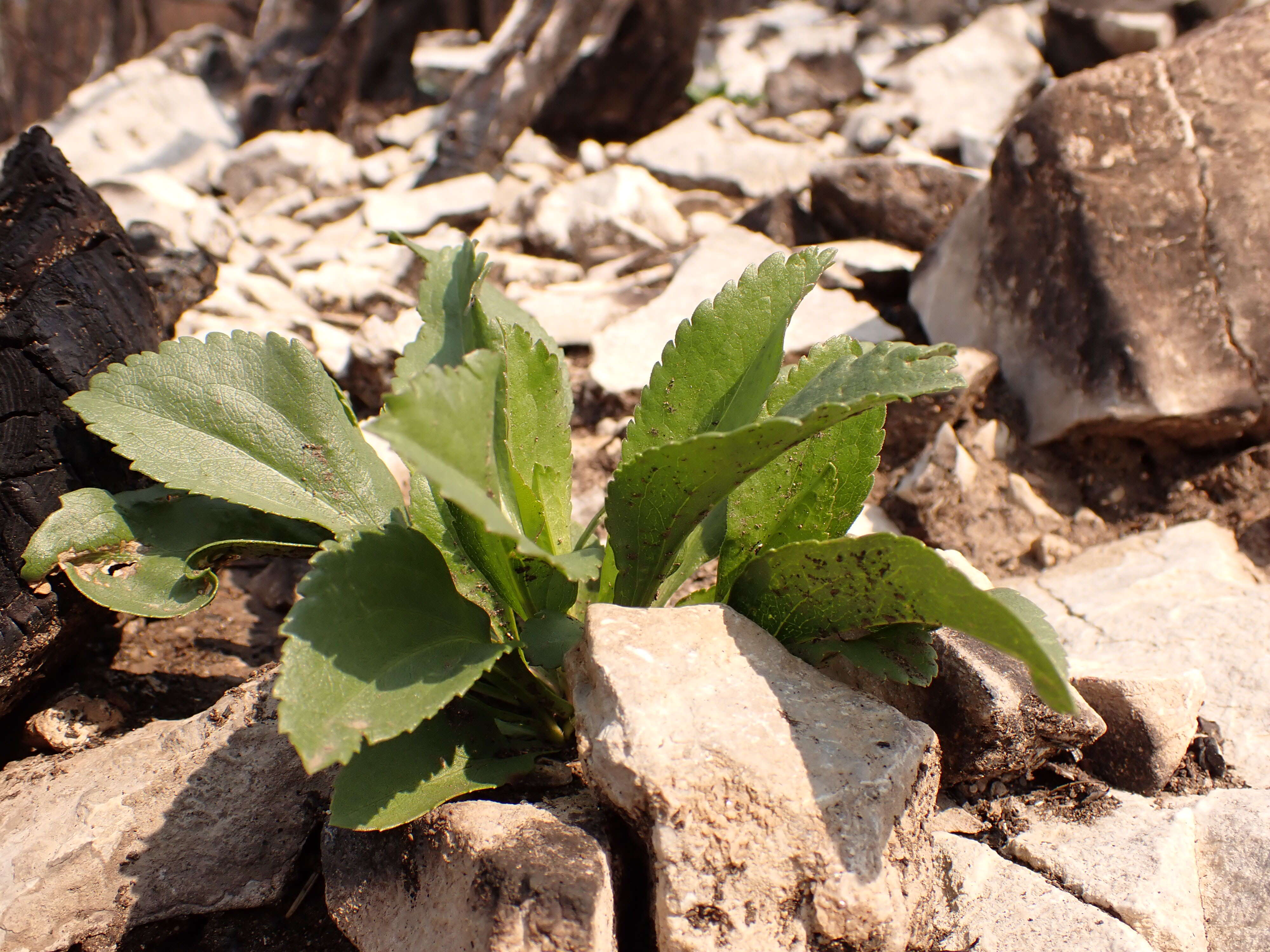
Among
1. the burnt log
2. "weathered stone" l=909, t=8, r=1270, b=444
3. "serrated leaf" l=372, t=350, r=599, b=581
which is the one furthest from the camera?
"weathered stone" l=909, t=8, r=1270, b=444

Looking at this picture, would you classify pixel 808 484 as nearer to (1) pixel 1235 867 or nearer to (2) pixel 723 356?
(2) pixel 723 356

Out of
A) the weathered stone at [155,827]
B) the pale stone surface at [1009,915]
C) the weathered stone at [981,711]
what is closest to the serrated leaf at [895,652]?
the weathered stone at [981,711]

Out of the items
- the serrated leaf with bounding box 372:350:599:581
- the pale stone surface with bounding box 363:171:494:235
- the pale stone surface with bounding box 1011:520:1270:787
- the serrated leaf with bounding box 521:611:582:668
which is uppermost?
the serrated leaf with bounding box 372:350:599:581

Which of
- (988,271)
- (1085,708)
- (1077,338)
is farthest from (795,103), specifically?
(1085,708)

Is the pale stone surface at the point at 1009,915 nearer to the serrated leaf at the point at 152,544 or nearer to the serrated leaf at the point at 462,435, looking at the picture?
the serrated leaf at the point at 462,435

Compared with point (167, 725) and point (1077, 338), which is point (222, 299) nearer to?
point (167, 725)

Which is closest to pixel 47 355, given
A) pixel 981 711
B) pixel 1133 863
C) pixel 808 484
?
pixel 808 484

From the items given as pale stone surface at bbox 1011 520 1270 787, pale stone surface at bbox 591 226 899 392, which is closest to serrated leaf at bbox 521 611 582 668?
pale stone surface at bbox 1011 520 1270 787

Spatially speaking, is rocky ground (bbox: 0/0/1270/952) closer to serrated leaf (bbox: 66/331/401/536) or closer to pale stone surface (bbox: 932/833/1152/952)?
pale stone surface (bbox: 932/833/1152/952)
